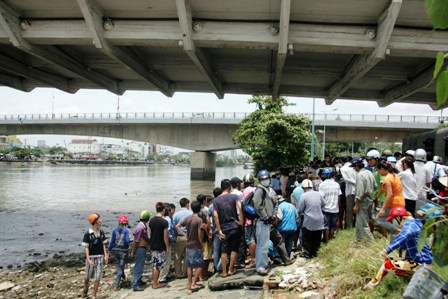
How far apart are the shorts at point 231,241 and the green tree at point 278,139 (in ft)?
56.2

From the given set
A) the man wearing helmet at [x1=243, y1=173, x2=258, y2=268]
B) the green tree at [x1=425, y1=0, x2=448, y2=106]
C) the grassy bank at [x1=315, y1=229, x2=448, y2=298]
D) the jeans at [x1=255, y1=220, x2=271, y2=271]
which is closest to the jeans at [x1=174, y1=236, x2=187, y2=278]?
the man wearing helmet at [x1=243, y1=173, x2=258, y2=268]

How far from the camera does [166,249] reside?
7414 mm

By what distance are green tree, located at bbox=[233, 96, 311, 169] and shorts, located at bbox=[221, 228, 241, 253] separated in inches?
674

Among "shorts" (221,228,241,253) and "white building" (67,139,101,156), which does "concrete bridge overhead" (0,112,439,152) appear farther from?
"white building" (67,139,101,156)

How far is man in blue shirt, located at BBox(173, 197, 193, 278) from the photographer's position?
7.91 metres

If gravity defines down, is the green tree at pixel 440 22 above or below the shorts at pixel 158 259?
above

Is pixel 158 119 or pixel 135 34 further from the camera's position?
pixel 158 119

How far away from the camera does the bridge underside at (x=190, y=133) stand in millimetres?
34969

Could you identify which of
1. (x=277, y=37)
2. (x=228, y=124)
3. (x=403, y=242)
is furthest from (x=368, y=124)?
(x=403, y=242)

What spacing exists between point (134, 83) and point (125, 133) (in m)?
31.0

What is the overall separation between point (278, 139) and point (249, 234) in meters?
17.4

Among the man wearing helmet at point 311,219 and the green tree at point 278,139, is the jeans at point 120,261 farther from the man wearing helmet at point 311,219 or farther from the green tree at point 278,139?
the green tree at point 278,139

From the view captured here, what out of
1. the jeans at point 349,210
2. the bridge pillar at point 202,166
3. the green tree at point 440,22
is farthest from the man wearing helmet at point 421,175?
the bridge pillar at point 202,166

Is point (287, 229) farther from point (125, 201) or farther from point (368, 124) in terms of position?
point (368, 124)
